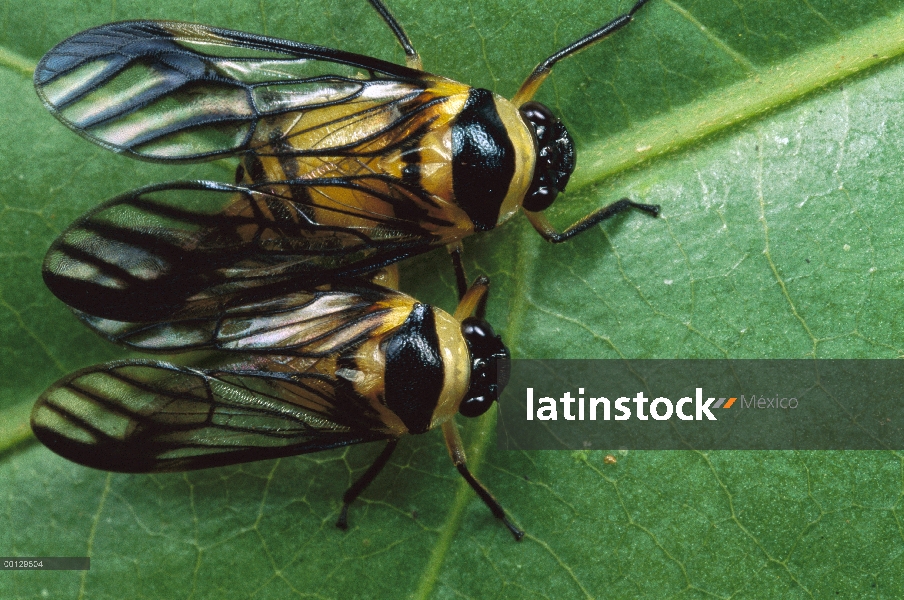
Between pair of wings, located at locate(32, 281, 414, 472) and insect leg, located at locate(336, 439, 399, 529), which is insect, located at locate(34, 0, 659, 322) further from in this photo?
insect leg, located at locate(336, 439, 399, 529)

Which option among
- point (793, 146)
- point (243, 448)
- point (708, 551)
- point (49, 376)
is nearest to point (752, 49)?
point (793, 146)

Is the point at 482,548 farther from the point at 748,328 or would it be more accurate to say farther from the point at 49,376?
the point at 49,376

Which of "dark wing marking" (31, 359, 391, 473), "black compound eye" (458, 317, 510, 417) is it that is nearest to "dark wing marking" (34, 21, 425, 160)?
"dark wing marking" (31, 359, 391, 473)

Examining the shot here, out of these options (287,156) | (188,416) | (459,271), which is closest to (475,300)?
(459,271)

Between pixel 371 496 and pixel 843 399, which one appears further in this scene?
pixel 371 496

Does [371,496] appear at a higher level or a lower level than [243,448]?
lower

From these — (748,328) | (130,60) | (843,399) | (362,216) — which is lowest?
(843,399)
